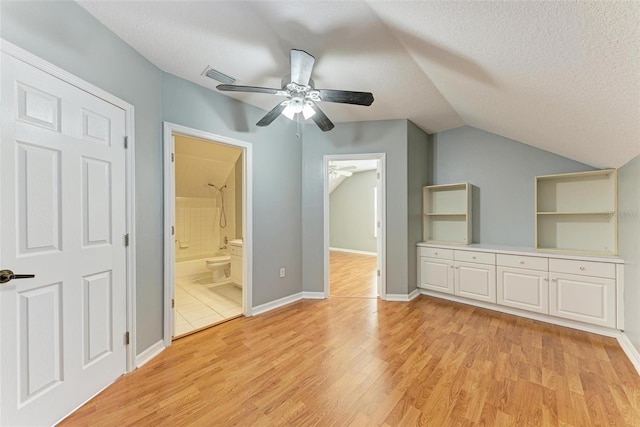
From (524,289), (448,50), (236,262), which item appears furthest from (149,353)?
(524,289)

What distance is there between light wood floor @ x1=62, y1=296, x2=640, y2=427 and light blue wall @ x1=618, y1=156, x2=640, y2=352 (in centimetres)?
29

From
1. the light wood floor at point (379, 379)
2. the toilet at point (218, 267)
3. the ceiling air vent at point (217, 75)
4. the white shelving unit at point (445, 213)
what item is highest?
the ceiling air vent at point (217, 75)

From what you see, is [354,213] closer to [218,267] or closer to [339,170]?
[339,170]

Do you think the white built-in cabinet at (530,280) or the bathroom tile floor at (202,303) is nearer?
the white built-in cabinet at (530,280)

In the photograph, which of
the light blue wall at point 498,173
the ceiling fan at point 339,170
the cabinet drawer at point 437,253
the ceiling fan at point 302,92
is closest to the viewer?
the ceiling fan at point 302,92

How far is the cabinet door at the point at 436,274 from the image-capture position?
129 inches

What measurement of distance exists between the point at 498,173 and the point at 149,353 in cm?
449

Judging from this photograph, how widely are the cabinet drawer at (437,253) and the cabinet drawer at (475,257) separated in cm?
7

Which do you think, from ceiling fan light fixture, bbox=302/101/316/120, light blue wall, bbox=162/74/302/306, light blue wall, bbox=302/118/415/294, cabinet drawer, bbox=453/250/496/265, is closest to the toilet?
light blue wall, bbox=162/74/302/306

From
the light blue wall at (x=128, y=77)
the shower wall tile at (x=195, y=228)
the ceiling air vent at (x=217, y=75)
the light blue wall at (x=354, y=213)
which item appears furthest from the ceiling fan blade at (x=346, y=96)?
the light blue wall at (x=354, y=213)

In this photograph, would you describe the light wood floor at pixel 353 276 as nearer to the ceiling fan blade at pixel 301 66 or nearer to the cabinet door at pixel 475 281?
the cabinet door at pixel 475 281

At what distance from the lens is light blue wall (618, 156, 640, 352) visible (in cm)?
199

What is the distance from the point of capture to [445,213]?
3.61 metres

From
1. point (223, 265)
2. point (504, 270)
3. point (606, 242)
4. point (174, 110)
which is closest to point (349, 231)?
point (223, 265)
